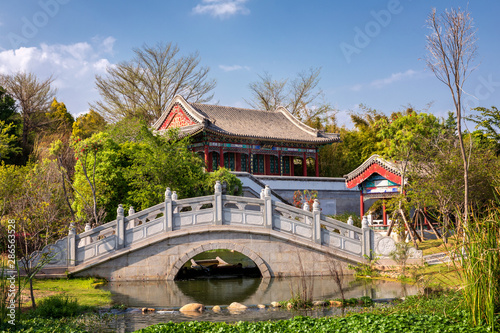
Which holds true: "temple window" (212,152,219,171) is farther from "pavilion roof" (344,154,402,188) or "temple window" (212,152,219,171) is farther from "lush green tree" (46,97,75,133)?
"lush green tree" (46,97,75,133)

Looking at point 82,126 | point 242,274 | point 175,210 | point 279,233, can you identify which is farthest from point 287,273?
point 82,126

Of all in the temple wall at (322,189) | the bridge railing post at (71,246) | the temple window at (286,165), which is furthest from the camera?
the temple window at (286,165)

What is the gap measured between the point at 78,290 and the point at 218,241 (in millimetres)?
3422

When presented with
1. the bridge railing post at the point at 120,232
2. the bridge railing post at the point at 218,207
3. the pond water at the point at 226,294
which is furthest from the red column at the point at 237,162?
the bridge railing post at the point at 120,232

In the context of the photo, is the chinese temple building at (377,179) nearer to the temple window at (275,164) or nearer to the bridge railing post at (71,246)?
the temple window at (275,164)

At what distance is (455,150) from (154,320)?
9655mm

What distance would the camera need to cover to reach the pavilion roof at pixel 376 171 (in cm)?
1733

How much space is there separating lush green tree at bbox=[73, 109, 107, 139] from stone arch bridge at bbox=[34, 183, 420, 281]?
16833 millimetres

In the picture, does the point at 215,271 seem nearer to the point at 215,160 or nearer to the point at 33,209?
the point at 33,209

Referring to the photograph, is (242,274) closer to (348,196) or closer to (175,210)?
(175,210)

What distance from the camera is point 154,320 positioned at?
8320 mm

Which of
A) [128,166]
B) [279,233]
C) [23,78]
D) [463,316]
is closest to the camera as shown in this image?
[463,316]

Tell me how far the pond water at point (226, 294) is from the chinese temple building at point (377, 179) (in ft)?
20.8

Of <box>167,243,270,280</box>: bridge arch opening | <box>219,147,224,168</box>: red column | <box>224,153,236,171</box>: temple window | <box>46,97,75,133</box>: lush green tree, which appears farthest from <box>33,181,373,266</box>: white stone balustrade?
<box>46,97,75,133</box>: lush green tree
